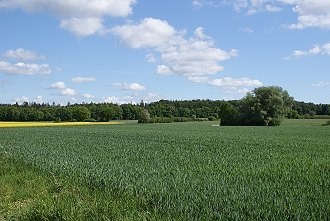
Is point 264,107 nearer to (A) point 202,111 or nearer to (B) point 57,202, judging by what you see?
(A) point 202,111

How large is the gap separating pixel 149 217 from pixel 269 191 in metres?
3.51

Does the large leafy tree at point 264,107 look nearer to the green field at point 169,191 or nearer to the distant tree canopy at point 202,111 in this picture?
the distant tree canopy at point 202,111

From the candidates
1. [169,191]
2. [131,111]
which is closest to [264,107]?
[131,111]

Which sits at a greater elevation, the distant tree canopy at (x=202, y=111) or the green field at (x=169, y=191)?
the distant tree canopy at (x=202, y=111)

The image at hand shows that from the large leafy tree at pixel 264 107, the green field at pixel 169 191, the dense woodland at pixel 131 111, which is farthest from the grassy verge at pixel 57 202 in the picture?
the dense woodland at pixel 131 111

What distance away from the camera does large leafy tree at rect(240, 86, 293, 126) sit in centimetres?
8438

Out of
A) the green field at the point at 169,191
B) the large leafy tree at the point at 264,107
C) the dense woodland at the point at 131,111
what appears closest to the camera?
the green field at the point at 169,191

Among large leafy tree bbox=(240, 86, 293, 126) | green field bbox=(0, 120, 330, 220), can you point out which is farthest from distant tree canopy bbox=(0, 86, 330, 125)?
green field bbox=(0, 120, 330, 220)

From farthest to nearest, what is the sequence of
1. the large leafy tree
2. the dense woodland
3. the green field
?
the dense woodland, the large leafy tree, the green field

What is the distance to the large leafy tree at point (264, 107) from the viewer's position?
277 feet

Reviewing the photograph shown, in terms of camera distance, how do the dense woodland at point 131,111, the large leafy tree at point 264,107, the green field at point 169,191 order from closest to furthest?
the green field at point 169,191, the large leafy tree at point 264,107, the dense woodland at point 131,111

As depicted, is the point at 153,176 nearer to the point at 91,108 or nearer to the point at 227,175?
the point at 227,175

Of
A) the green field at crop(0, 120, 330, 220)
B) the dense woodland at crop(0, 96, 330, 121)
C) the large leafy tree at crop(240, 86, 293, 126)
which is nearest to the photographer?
the green field at crop(0, 120, 330, 220)

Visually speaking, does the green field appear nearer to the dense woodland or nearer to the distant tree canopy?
the distant tree canopy
